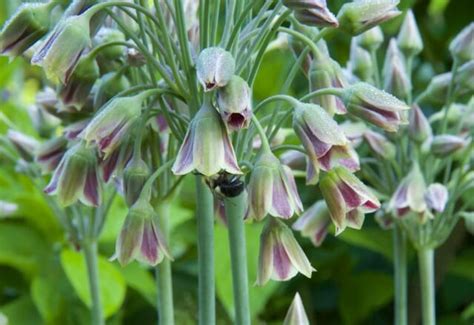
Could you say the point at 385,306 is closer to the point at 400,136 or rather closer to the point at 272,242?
the point at 400,136

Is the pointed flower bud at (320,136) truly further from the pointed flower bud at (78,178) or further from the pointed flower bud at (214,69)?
the pointed flower bud at (78,178)

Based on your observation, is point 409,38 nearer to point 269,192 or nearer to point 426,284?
point 426,284

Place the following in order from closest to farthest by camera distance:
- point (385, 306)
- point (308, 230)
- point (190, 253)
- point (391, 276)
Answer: point (308, 230) → point (190, 253) → point (391, 276) → point (385, 306)

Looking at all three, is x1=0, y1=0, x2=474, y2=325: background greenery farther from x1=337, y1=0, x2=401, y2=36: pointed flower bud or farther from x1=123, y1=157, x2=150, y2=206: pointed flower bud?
x1=337, y1=0, x2=401, y2=36: pointed flower bud

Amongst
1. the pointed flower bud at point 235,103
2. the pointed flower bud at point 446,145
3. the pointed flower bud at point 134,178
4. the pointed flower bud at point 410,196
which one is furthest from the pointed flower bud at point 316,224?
the pointed flower bud at point 235,103

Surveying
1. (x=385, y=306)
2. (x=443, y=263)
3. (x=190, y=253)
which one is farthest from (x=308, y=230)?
(x=385, y=306)

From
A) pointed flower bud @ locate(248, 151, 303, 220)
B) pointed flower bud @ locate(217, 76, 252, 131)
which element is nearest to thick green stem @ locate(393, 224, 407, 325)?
pointed flower bud @ locate(248, 151, 303, 220)
